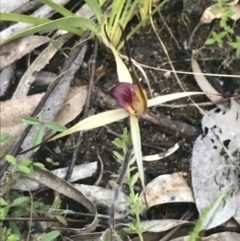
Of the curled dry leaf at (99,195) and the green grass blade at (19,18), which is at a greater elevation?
the green grass blade at (19,18)

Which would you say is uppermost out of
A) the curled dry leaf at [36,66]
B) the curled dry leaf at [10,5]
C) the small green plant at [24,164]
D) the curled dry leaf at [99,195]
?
the curled dry leaf at [10,5]

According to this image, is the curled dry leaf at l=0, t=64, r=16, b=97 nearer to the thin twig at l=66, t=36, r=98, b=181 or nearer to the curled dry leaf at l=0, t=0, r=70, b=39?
the curled dry leaf at l=0, t=0, r=70, b=39

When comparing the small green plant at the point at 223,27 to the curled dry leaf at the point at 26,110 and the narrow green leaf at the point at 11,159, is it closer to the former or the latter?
the curled dry leaf at the point at 26,110

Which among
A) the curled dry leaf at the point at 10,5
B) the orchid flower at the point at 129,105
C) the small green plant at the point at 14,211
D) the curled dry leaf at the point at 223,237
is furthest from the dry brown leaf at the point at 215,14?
the small green plant at the point at 14,211

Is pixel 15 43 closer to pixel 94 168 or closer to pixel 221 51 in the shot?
pixel 94 168

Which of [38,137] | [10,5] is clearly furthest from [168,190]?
[10,5]

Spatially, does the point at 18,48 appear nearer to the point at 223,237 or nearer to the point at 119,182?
the point at 119,182
